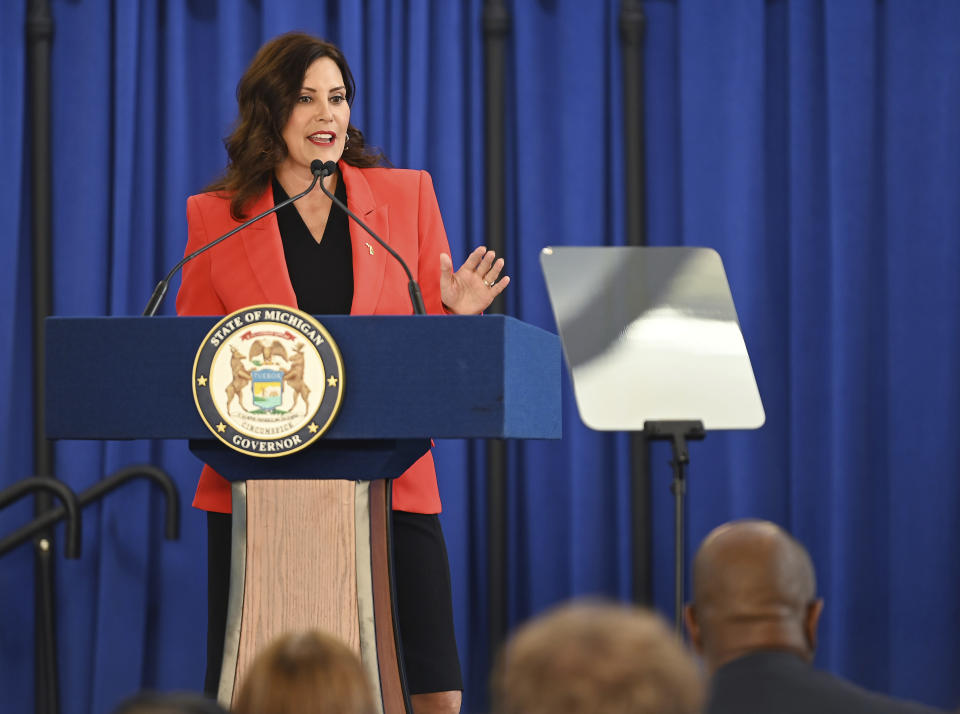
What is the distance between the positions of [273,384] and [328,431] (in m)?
0.10

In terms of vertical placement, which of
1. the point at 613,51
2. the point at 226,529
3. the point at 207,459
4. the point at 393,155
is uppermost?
the point at 613,51

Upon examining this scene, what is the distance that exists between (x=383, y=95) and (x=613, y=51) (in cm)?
75

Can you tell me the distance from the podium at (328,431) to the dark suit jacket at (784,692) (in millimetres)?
600

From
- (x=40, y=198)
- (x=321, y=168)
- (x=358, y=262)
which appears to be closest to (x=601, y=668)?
(x=321, y=168)

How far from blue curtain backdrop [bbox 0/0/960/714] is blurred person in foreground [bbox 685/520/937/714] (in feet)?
8.01

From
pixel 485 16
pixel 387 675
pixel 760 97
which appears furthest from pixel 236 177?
pixel 760 97

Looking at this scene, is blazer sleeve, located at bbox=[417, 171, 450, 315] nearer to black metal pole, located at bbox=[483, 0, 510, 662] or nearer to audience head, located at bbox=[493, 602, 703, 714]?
black metal pole, located at bbox=[483, 0, 510, 662]

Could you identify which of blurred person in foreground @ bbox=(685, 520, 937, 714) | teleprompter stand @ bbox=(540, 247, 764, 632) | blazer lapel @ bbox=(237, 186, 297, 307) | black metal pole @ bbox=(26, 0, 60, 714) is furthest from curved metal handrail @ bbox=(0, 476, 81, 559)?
blurred person in foreground @ bbox=(685, 520, 937, 714)

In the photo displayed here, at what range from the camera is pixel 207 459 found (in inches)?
70.4

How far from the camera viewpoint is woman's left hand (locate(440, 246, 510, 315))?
210 centimetres

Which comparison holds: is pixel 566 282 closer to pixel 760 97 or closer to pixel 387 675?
pixel 387 675

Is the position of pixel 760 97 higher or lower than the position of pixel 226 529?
higher

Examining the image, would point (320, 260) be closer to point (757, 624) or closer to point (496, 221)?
point (757, 624)

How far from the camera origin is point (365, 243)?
7.02 feet
